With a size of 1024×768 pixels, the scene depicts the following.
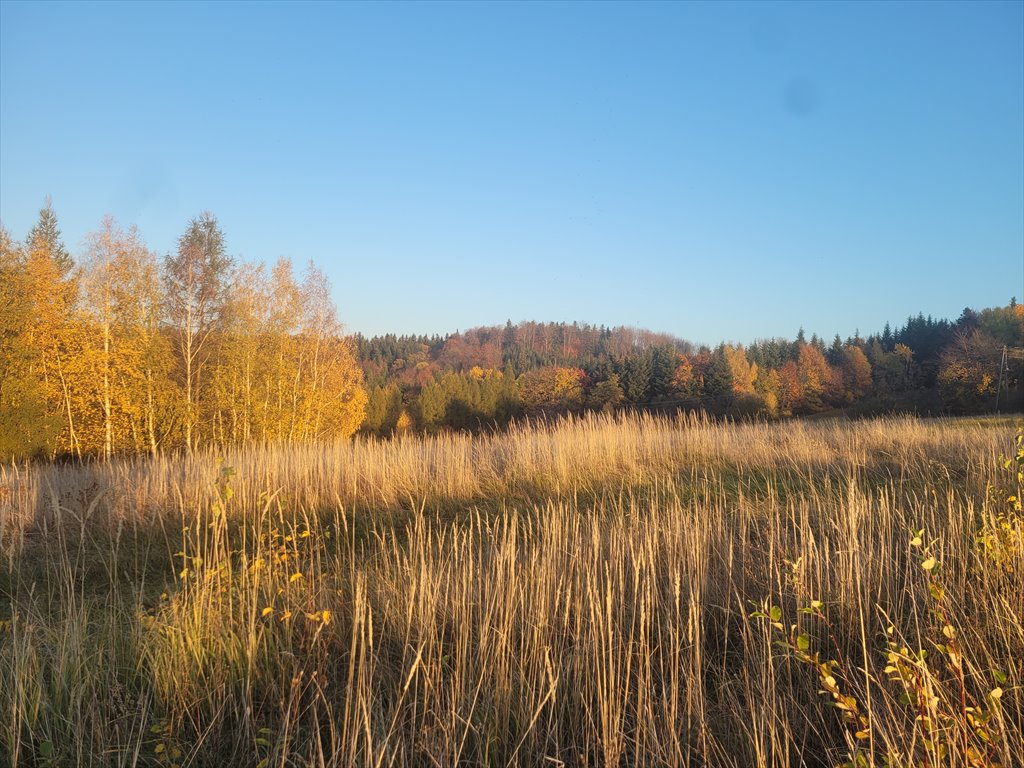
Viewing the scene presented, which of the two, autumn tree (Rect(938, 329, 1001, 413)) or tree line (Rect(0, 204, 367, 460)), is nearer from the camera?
tree line (Rect(0, 204, 367, 460))

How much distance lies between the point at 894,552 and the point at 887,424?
31.8ft

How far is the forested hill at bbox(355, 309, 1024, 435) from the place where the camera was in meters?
42.5

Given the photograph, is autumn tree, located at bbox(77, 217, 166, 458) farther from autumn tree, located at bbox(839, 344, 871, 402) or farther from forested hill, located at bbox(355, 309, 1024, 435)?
autumn tree, located at bbox(839, 344, 871, 402)

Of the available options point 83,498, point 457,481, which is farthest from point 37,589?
point 457,481

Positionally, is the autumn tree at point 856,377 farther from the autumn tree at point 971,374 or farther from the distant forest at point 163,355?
the distant forest at point 163,355

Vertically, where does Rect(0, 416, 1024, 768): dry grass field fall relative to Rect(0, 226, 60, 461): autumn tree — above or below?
below

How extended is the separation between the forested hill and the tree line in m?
12.6

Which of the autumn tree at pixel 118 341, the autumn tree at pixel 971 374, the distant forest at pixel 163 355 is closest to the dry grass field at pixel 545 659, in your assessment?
the distant forest at pixel 163 355

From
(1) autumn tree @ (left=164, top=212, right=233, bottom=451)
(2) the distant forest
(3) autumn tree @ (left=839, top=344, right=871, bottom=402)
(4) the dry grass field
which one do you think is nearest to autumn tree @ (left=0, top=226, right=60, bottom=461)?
(2) the distant forest

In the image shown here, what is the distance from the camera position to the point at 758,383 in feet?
169

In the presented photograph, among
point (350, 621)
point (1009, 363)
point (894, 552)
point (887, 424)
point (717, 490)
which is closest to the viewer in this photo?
point (350, 621)

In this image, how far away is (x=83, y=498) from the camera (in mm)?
6082

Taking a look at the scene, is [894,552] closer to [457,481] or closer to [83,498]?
[457,481]

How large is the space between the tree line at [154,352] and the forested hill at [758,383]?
12554mm
